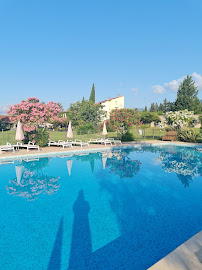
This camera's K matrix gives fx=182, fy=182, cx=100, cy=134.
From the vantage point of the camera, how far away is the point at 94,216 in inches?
203

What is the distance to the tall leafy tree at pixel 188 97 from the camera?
53219 mm

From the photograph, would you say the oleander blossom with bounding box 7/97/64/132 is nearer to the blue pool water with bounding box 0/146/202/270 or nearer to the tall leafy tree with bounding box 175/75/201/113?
the blue pool water with bounding box 0/146/202/270

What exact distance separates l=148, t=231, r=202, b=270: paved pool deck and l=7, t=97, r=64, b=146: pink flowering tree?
14099 mm

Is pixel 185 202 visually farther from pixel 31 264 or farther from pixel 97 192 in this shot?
pixel 31 264

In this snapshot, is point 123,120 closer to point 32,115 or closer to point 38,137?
point 38,137

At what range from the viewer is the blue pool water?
3586mm

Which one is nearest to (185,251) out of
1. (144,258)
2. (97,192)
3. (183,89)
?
(144,258)

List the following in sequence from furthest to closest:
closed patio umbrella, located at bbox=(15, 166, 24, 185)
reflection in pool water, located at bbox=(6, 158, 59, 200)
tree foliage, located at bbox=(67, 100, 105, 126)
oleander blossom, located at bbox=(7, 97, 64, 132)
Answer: tree foliage, located at bbox=(67, 100, 105, 126), oleander blossom, located at bbox=(7, 97, 64, 132), closed patio umbrella, located at bbox=(15, 166, 24, 185), reflection in pool water, located at bbox=(6, 158, 59, 200)

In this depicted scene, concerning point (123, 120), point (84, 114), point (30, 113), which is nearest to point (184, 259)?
point (30, 113)

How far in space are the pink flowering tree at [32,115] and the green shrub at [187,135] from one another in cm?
1440

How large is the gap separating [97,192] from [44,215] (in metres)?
2.33

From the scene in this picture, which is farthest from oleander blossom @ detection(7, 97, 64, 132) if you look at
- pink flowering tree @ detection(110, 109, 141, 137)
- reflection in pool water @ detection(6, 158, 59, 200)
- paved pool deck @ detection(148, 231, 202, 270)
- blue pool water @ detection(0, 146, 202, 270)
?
paved pool deck @ detection(148, 231, 202, 270)

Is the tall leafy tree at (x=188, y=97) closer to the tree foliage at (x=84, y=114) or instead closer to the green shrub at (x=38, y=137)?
the tree foliage at (x=84, y=114)

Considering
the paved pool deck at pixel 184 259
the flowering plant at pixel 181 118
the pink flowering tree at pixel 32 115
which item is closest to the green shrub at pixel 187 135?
the flowering plant at pixel 181 118
